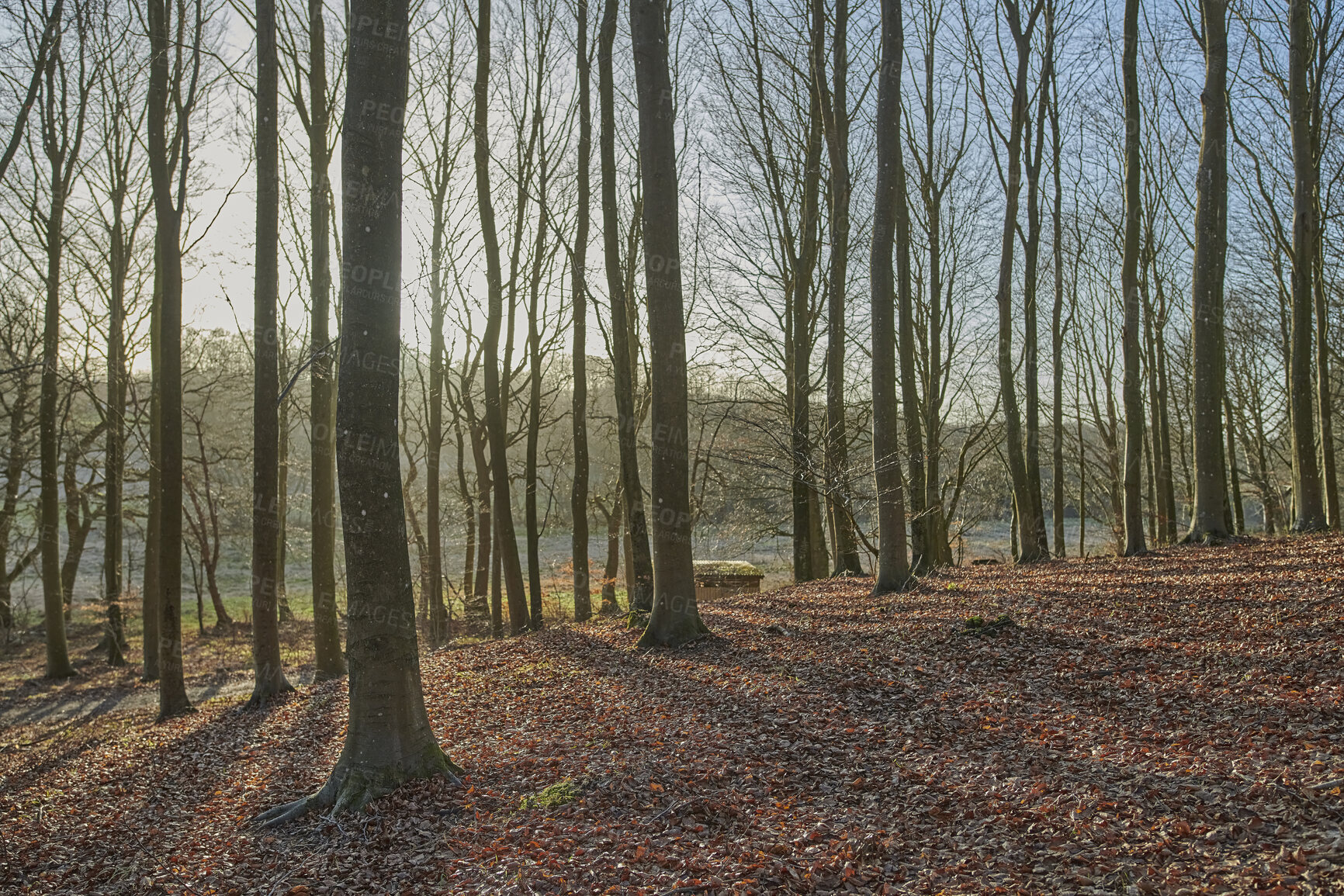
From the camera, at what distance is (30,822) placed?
6.25 m

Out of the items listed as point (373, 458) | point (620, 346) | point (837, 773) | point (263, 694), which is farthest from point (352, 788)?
point (620, 346)

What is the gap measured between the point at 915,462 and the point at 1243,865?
37.3 feet

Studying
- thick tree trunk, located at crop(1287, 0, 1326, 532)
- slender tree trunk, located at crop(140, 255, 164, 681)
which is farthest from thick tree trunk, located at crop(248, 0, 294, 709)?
thick tree trunk, located at crop(1287, 0, 1326, 532)

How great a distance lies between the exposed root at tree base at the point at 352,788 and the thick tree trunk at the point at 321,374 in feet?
20.0

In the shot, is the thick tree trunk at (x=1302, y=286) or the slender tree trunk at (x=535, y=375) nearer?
the thick tree trunk at (x=1302, y=286)

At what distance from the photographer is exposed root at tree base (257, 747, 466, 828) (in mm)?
5102

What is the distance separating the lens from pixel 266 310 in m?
9.58

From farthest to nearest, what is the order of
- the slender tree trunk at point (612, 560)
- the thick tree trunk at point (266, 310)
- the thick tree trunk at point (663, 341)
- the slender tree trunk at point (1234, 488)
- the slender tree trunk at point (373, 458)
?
1. the slender tree trunk at point (612, 560)
2. the slender tree trunk at point (1234, 488)
3. the thick tree trunk at point (266, 310)
4. the thick tree trunk at point (663, 341)
5. the slender tree trunk at point (373, 458)

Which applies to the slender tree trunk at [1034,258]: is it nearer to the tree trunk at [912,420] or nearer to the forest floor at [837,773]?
the tree trunk at [912,420]

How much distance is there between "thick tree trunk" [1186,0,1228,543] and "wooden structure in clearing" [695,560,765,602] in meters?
10.8

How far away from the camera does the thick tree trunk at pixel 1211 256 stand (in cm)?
1034

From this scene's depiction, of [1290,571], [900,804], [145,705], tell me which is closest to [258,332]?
[145,705]

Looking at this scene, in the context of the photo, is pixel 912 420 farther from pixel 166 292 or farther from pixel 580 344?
pixel 166 292

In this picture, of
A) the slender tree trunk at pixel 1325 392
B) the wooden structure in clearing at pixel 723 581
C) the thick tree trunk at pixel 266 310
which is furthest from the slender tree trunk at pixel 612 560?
the slender tree trunk at pixel 1325 392
